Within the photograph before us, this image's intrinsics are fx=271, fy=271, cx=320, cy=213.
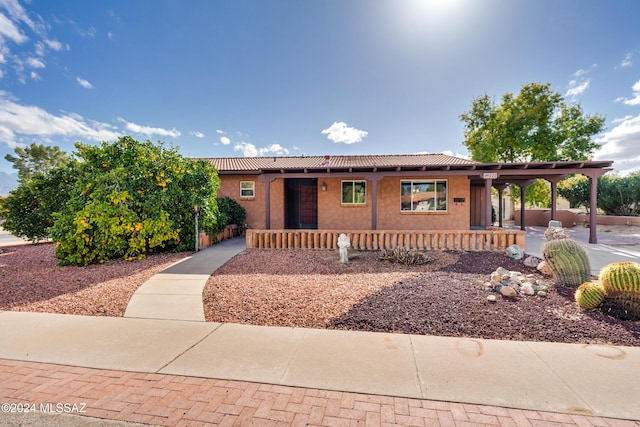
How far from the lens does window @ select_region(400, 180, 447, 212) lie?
11914 mm

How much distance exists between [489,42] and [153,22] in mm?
13053

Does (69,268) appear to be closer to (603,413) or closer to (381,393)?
(381,393)

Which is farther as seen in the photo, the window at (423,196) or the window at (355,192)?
the window at (355,192)

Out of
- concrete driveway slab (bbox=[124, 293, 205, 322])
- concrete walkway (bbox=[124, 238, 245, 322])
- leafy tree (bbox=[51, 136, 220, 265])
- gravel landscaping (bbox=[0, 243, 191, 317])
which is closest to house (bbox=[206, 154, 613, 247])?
leafy tree (bbox=[51, 136, 220, 265])

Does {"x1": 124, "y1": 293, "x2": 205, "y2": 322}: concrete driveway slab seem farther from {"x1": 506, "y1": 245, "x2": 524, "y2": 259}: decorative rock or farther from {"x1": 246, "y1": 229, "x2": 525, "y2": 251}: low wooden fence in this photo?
{"x1": 506, "y1": 245, "x2": 524, "y2": 259}: decorative rock

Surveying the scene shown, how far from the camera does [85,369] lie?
2.68m

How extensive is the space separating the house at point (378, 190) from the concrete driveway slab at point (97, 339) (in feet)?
21.2

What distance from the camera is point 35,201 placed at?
35.2 ft

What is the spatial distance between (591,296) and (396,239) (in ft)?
17.0

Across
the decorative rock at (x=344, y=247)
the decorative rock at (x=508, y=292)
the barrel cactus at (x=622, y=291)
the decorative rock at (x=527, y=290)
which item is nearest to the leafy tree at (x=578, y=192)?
the decorative rock at (x=527, y=290)

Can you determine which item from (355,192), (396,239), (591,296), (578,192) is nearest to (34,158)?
(355,192)

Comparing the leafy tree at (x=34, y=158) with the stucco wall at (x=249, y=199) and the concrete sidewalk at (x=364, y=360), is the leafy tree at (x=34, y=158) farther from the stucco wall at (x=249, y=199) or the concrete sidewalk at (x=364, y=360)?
the concrete sidewalk at (x=364, y=360)

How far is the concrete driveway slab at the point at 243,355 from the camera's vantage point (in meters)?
2.57

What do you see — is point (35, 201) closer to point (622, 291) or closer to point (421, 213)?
point (421, 213)
